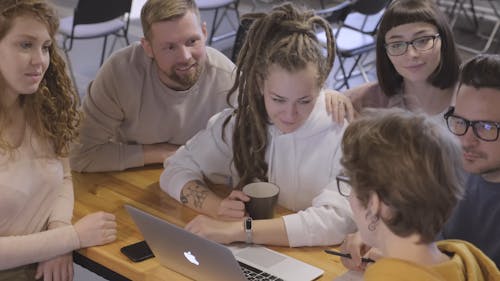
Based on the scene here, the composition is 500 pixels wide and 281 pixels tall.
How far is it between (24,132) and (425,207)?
1.15 meters

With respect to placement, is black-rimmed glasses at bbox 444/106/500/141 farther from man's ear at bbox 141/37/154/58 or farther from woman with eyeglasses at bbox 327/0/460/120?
man's ear at bbox 141/37/154/58

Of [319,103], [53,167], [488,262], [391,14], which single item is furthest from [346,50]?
[488,262]

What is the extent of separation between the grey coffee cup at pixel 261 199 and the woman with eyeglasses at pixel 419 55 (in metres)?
0.57

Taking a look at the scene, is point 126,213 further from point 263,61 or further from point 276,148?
point 263,61

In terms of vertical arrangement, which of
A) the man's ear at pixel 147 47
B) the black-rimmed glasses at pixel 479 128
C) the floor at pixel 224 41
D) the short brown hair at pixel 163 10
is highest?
the short brown hair at pixel 163 10

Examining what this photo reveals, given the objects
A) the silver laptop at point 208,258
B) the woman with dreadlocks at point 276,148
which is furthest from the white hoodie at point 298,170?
the silver laptop at point 208,258

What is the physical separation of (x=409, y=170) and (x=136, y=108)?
1346mm

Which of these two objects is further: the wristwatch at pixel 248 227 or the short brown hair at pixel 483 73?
the wristwatch at pixel 248 227

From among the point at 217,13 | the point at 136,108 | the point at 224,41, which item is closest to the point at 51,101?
the point at 136,108

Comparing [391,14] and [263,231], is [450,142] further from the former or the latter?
[391,14]

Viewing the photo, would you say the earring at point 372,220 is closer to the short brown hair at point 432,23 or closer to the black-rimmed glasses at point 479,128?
the black-rimmed glasses at point 479,128

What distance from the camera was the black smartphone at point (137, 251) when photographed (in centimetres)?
184

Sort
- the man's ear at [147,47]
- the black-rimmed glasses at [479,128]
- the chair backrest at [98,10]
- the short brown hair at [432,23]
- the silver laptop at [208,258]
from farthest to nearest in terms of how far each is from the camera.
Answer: the chair backrest at [98,10] < the man's ear at [147,47] < the short brown hair at [432,23] < the black-rimmed glasses at [479,128] < the silver laptop at [208,258]

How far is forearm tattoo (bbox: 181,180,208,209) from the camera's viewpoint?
206 centimetres
